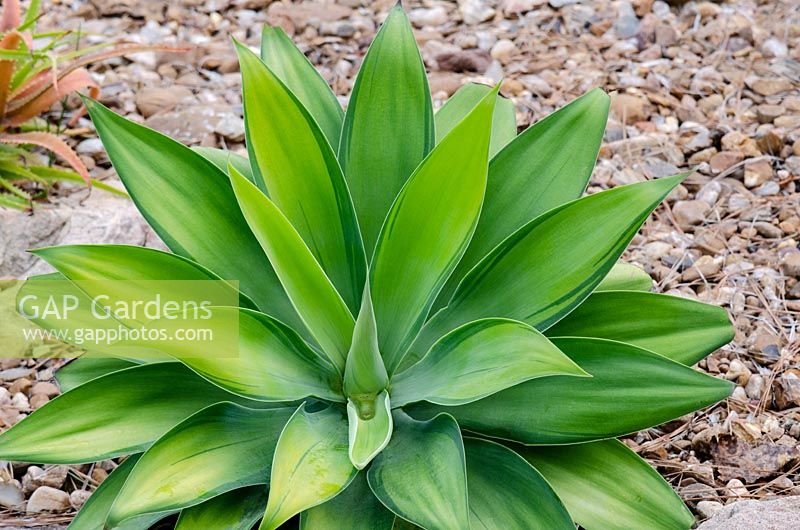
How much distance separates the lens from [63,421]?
114 cm

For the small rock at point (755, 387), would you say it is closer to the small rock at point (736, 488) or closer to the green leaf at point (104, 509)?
the small rock at point (736, 488)

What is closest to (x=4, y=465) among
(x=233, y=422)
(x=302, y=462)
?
(x=233, y=422)

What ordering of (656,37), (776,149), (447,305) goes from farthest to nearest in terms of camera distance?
(656,37), (776,149), (447,305)

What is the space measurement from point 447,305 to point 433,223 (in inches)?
5.5

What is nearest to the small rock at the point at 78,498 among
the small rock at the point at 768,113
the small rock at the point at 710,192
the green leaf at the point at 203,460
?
the green leaf at the point at 203,460

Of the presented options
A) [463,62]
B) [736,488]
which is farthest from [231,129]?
[736,488]

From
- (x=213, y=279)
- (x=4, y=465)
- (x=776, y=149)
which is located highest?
(x=213, y=279)

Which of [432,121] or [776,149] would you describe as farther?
[776,149]

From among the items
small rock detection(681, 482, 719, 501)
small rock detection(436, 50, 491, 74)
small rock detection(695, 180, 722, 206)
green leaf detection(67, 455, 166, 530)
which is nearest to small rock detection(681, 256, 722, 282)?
small rock detection(695, 180, 722, 206)

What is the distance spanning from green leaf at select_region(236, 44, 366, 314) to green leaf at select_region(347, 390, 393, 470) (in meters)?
0.17

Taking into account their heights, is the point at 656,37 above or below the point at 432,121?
below

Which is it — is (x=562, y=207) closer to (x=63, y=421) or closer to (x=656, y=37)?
(x=63, y=421)

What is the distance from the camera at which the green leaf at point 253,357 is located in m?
1.02

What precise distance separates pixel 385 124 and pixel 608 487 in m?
0.62
